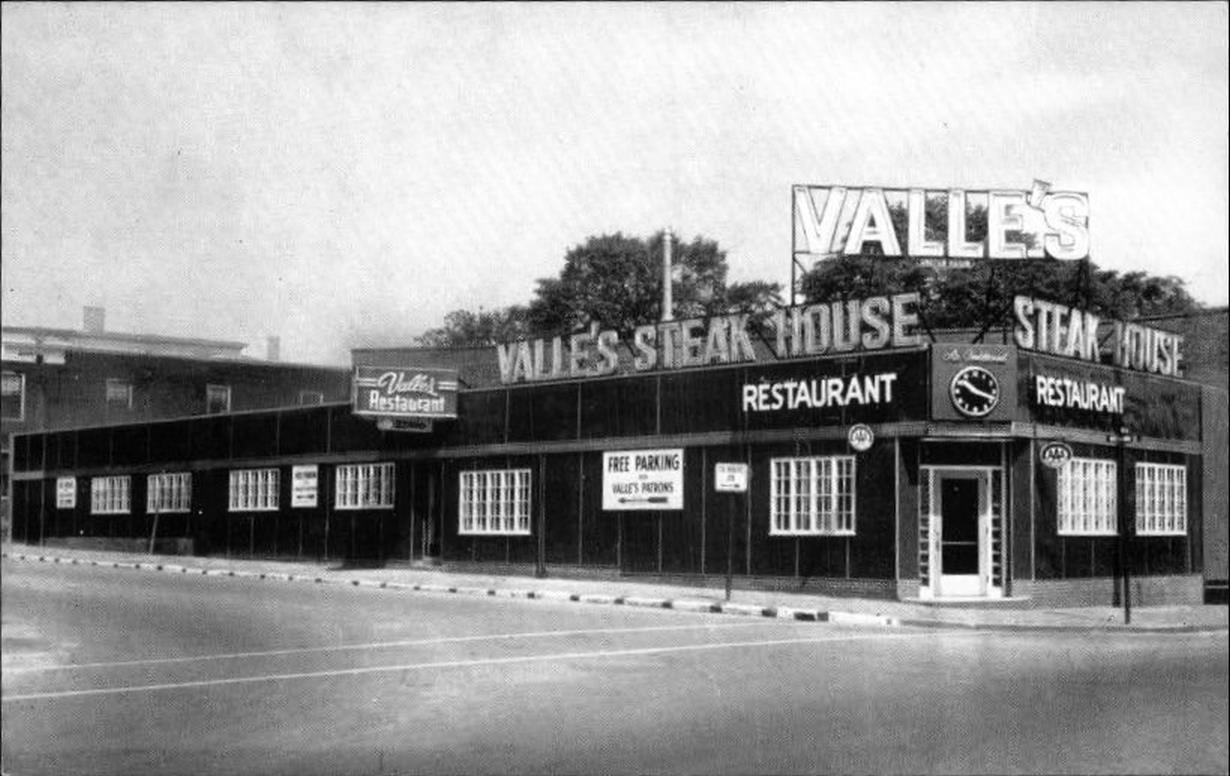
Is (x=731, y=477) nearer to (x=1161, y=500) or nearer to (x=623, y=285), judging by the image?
(x=1161, y=500)

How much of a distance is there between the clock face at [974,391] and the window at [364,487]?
55.8ft

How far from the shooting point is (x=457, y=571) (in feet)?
108

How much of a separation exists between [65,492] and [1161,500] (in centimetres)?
3936

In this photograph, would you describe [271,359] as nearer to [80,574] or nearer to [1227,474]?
[80,574]

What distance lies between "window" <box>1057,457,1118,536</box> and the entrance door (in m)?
1.83

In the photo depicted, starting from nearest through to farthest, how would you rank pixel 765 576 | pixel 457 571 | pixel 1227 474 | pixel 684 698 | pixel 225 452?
pixel 684 698 → pixel 765 576 → pixel 1227 474 → pixel 457 571 → pixel 225 452

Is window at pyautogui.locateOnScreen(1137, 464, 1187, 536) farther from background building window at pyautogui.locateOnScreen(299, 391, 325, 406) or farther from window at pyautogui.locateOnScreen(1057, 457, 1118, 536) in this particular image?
background building window at pyautogui.locateOnScreen(299, 391, 325, 406)

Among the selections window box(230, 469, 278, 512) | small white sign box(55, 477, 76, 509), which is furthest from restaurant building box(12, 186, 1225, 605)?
small white sign box(55, 477, 76, 509)

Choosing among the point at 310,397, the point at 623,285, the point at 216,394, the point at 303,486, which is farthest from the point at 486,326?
the point at 216,394

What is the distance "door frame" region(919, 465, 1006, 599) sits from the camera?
2439 centimetres

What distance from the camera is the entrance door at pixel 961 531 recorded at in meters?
24.6

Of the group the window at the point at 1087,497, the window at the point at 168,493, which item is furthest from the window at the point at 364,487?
the window at the point at 1087,497

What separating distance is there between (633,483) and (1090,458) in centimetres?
979

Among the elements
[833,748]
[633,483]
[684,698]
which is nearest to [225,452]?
[633,483]
